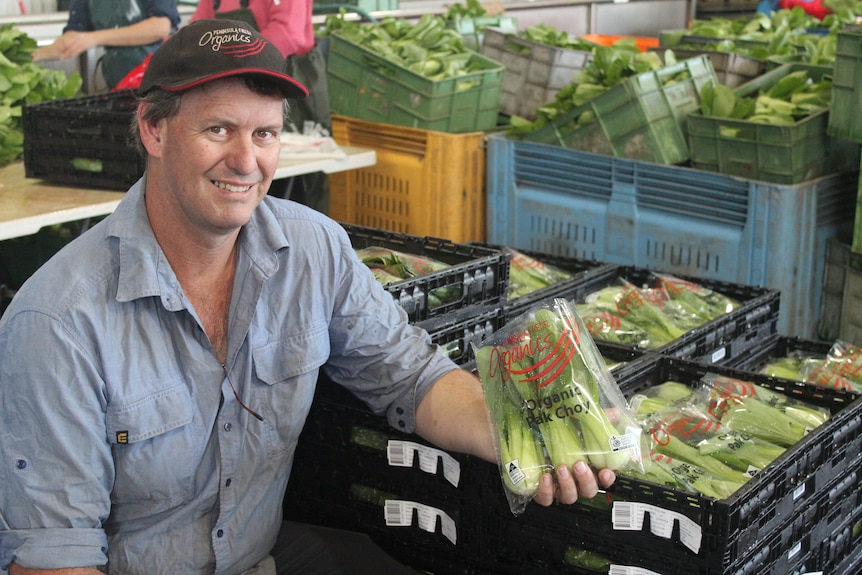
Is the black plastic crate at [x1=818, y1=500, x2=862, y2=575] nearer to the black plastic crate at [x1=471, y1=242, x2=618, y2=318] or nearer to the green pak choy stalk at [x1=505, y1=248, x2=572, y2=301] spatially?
the black plastic crate at [x1=471, y1=242, x2=618, y2=318]

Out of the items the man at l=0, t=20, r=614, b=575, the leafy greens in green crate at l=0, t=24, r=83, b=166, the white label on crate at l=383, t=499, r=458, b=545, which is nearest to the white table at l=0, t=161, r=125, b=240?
the leafy greens in green crate at l=0, t=24, r=83, b=166

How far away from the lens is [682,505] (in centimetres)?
206

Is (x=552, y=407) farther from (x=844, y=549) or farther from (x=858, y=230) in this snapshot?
(x=858, y=230)

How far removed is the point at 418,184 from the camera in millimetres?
5426

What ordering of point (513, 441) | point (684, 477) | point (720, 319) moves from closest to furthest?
point (513, 441), point (684, 477), point (720, 319)

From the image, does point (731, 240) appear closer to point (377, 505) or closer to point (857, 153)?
point (857, 153)

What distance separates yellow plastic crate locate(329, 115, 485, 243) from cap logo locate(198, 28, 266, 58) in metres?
3.30

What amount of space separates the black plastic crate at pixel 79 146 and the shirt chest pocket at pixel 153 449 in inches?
81.6

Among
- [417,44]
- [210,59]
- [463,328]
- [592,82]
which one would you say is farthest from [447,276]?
[417,44]

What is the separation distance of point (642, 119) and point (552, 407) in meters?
3.09

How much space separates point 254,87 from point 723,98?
3254mm

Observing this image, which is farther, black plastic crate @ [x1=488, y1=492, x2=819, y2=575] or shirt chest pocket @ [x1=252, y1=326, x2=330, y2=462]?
shirt chest pocket @ [x1=252, y1=326, x2=330, y2=462]

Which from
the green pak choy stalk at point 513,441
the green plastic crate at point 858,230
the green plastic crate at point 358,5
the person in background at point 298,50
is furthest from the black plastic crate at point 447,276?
the green plastic crate at point 358,5

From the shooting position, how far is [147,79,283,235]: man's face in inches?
79.4
